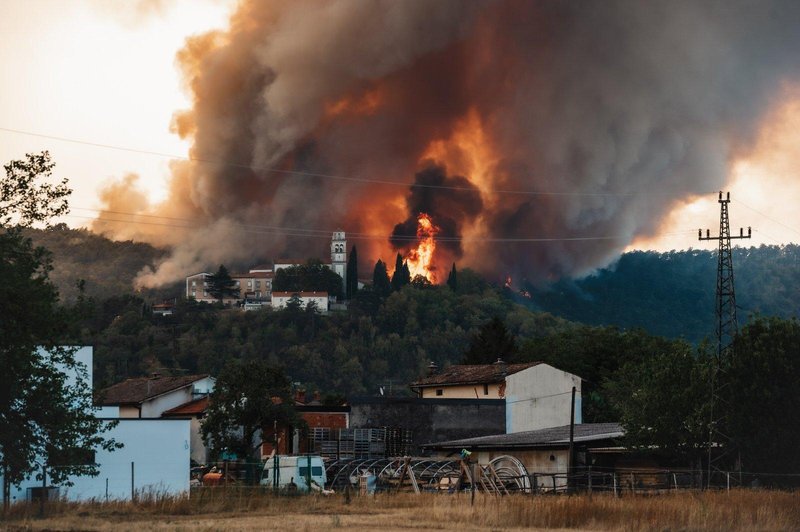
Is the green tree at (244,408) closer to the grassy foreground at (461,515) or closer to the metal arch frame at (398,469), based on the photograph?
the metal arch frame at (398,469)

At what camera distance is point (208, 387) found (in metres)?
83.6

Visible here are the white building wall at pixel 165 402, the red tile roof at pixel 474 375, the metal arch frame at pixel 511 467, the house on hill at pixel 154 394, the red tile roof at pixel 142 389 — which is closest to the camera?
the metal arch frame at pixel 511 467

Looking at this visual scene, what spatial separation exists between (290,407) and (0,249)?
3408 centimetres

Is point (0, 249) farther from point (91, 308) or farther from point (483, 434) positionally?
point (483, 434)

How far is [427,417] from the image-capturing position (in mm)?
74500

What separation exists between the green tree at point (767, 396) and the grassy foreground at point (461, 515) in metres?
9.54

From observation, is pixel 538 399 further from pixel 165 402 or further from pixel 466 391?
pixel 165 402

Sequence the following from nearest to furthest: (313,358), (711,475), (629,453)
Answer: (711,475) < (629,453) < (313,358)

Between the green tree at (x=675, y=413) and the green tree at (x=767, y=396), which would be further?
the green tree at (x=675, y=413)

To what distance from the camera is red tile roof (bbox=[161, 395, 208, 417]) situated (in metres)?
76.2

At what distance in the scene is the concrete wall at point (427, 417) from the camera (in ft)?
243

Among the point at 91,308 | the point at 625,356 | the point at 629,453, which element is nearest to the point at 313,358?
the point at 625,356

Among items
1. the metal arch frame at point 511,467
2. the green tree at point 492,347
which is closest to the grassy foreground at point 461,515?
the metal arch frame at point 511,467

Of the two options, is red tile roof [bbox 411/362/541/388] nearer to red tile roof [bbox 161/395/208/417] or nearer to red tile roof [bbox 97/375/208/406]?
red tile roof [bbox 161/395/208/417]
